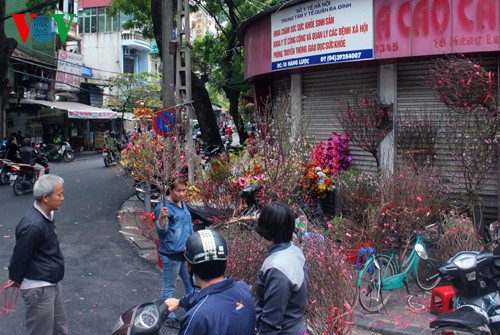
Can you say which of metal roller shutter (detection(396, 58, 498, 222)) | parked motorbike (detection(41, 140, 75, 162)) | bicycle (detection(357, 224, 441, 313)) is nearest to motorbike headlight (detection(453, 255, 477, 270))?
bicycle (detection(357, 224, 441, 313))

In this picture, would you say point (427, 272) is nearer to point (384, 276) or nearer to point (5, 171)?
point (384, 276)

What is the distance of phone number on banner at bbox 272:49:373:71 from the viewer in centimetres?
859

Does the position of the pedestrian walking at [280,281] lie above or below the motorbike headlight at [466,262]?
above

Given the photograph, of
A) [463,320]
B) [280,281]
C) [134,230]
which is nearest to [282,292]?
[280,281]

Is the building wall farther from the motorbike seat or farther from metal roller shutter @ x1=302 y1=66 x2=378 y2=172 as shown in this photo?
the motorbike seat

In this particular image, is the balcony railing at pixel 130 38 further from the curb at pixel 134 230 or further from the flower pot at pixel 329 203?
the flower pot at pixel 329 203

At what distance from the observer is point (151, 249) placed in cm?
844

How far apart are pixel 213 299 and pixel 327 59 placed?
7.31 metres

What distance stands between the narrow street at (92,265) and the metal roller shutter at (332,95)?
14.0 ft

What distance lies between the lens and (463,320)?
3812 mm

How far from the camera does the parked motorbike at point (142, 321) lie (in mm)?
2346

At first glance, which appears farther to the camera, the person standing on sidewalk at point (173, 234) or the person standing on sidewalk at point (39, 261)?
the person standing on sidewalk at point (173, 234)

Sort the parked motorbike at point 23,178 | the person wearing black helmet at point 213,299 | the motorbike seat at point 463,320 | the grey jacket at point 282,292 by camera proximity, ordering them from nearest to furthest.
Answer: the person wearing black helmet at point 213,299, the grey jacket at point 282,292, the motorbike seat at point 463,320, the parked motorbike at point 23,178

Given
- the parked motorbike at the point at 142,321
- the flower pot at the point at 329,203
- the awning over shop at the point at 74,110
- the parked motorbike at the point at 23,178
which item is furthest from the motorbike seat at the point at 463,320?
the awning over shop at the point at 74,110
